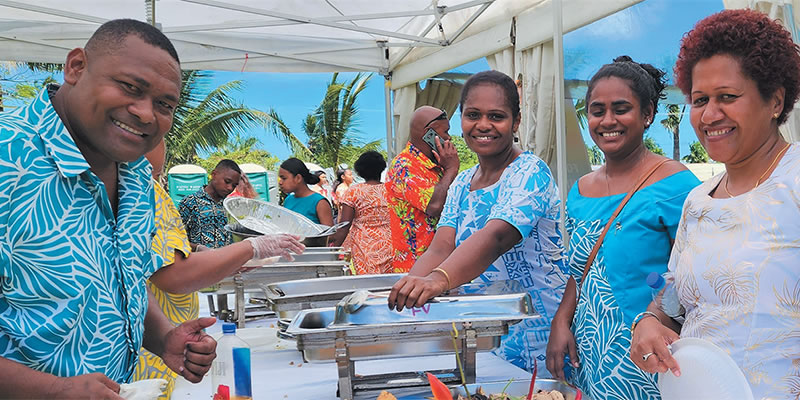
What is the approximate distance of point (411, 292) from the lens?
1418 mm

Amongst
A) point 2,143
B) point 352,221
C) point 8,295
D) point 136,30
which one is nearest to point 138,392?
point 8,295

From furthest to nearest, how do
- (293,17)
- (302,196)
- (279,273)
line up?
1. (302,196)
2. (293,17)
3. (279,273)

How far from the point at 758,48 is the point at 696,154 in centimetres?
234

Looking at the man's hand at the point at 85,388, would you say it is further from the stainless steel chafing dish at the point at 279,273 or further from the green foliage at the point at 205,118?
the green foliage at the point at 205,118

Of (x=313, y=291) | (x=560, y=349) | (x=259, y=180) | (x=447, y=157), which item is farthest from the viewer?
(x=259, y=180)

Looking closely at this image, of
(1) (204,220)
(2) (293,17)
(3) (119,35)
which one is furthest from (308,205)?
(3) (119,35)

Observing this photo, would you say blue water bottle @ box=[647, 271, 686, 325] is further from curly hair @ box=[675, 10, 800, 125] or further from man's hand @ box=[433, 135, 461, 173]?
man's hand @ box=[433, 135, 461, 173]

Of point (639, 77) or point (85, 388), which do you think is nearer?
point (85, 388)

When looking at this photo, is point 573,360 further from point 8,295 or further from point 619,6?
point 619,6

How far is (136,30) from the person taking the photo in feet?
3.67

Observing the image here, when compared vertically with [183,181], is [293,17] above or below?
above

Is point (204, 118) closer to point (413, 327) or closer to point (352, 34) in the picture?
point (352, 34)

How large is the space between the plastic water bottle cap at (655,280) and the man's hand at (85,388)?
3.12 ft

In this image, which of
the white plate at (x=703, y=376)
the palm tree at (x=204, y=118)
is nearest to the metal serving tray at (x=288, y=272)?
the white plate at (x=703, y=376)
